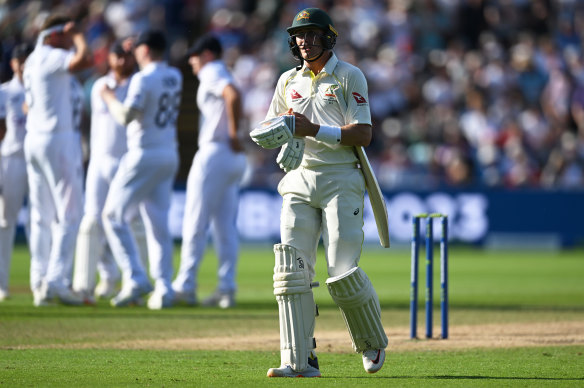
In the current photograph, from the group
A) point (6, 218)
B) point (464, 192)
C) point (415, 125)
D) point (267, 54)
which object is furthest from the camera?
point (267, 54)

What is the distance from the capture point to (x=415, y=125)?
74.2 feet

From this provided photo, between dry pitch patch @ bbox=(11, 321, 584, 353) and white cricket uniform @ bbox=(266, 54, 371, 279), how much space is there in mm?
1807

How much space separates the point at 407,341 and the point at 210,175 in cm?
325

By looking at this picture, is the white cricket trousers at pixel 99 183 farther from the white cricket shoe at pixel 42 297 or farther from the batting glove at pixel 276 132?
the batting glove at pixel 276 132

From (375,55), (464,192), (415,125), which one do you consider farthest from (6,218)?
(375,55)

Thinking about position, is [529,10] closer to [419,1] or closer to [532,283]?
[419,1]

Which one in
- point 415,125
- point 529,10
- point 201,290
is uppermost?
point 529,10

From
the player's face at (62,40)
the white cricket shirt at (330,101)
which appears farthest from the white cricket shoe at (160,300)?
the white cricket shirt at (330,101)

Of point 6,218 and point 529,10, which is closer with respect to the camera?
point 6,218

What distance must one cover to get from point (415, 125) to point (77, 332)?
14.7 meters

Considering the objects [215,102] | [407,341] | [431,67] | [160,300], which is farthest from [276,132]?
[431,67]

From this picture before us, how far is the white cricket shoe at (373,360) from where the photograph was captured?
6555 millimetres

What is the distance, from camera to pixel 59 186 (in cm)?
1066

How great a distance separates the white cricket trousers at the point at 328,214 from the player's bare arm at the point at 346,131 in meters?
0.22
